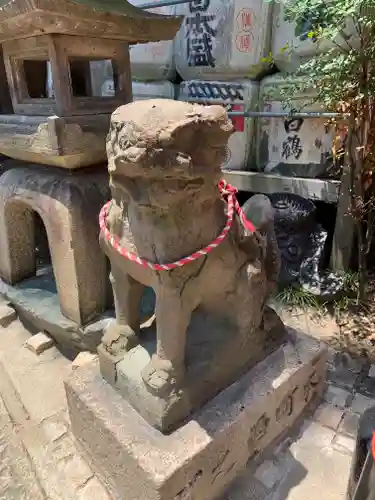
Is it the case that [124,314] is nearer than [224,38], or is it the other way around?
[124,314]

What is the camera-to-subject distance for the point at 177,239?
51.2 inches

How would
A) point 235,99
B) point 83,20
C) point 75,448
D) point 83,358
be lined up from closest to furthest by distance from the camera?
1. point 83,20
2. point 75,448
3. point 83,358
4. point 235,99

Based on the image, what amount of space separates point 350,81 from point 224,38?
4.76 feet

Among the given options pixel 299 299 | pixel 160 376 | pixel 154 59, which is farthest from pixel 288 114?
pixel 160 376

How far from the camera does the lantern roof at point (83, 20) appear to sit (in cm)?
160

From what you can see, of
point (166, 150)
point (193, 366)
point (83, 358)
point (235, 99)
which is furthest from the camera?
point (235, 99)

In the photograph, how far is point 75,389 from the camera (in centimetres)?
168

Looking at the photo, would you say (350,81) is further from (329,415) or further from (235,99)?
(329,415)

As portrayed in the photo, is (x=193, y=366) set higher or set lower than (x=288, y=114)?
lower

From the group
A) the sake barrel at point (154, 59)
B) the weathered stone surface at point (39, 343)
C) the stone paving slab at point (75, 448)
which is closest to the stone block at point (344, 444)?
the stone paving slab at point (75, 448)

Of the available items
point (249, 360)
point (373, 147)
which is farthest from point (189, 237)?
point (373, 147)

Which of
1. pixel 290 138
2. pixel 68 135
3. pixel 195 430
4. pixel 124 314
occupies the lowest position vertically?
pixel 195 430

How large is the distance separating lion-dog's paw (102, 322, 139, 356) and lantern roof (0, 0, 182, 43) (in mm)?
1325

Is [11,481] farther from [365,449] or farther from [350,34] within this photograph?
[350,34]
